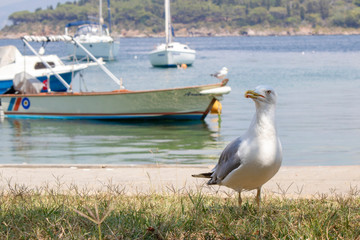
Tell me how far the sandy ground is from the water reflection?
4.36m

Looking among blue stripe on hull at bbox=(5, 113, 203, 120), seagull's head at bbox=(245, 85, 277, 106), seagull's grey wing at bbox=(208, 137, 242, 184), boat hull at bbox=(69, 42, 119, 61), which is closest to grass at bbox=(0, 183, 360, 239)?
seagull's grey wing at bbox=(208, 137, 242, 184)

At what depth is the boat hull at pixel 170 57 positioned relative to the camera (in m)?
55.3

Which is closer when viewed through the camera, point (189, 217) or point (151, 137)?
point (189, 217)

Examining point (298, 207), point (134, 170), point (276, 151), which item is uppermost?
point (276, 151)

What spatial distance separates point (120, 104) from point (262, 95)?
49.2 ft

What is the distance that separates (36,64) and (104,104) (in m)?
6.83

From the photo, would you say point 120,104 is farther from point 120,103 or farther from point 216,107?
point 216,107

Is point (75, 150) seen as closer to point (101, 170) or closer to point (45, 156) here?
point (45, 156)

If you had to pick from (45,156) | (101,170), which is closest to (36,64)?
(45,156)

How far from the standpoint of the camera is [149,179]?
7031 mm

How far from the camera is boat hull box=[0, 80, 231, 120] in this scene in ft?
61.2

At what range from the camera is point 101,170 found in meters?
8.43

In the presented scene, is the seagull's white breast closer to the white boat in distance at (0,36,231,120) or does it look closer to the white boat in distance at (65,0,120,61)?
the white boat in distance at (0,36,231,120)

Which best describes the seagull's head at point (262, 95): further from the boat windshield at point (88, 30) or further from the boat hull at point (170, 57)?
the boat windshield at point (88, 30)
